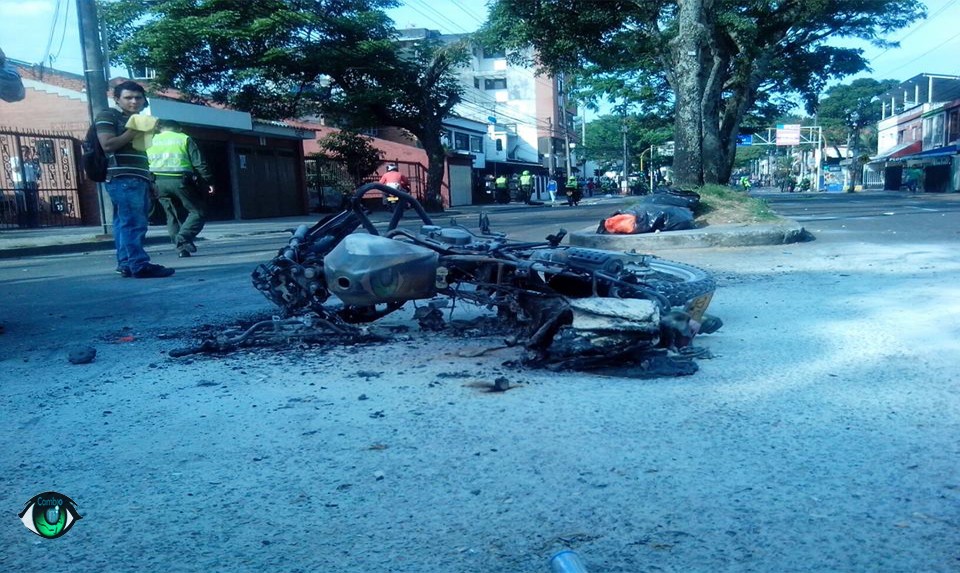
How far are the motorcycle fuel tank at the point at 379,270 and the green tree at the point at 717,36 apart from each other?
11.8 meters

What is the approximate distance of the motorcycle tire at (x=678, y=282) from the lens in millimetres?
3867

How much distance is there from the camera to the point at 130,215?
23.3ft

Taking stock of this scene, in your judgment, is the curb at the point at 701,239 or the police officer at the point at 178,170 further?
the curb at the point at 701,239

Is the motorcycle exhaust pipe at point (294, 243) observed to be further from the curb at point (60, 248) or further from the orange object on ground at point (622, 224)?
the curb at point (60, 248)

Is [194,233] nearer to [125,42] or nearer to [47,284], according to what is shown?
[47,284]

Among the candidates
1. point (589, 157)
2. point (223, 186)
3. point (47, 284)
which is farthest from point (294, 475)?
point (589, 157)

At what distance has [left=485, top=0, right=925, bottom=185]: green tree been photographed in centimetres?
1844

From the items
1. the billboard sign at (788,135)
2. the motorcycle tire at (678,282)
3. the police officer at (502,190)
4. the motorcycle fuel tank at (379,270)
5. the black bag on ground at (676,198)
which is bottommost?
the motorcycle tire at (678,282)

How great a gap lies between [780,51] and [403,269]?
2437 centimetres

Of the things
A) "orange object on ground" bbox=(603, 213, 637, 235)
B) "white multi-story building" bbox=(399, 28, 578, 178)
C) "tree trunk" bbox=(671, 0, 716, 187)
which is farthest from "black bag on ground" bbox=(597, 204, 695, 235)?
"white multi-story building" bbox=(399, 28, 578, 178)

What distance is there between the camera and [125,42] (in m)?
22.2

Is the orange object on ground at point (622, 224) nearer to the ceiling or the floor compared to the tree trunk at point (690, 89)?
nearer to the floor

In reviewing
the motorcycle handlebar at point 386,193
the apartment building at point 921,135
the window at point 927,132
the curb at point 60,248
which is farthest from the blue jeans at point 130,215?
the window at point 927,132

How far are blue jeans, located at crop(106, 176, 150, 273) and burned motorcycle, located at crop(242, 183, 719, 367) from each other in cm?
346
